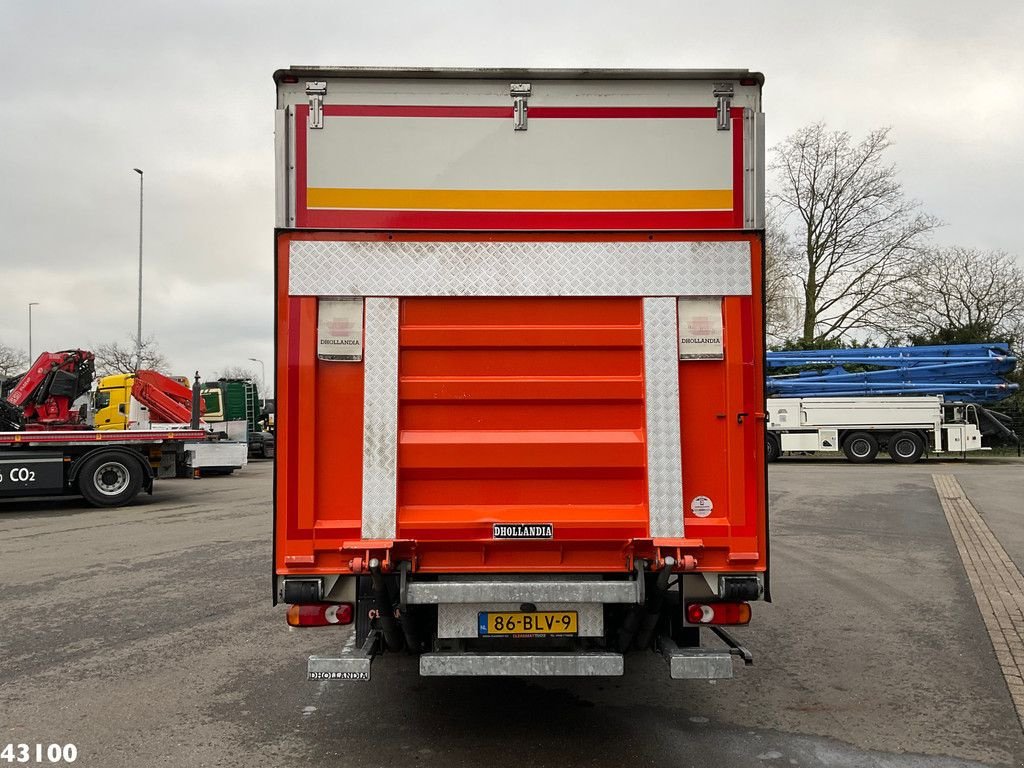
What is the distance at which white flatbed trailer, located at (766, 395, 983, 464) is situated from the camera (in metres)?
26.7

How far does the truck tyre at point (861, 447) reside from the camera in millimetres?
27000

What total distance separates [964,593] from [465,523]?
19.5 ft

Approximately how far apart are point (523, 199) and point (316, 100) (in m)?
1.15

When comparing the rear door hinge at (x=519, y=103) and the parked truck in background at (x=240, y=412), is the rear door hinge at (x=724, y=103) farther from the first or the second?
the parked truck in background at (x=240, y=412)

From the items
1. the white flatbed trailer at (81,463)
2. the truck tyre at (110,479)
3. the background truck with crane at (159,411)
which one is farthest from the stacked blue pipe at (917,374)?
the truck tyre at (110,479)

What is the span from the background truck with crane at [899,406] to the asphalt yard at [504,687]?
1834 cm

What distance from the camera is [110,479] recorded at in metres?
15.7

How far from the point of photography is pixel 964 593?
7691mm

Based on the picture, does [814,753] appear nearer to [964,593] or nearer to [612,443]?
[612,443]

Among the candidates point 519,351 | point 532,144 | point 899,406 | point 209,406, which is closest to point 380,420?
point 519,351

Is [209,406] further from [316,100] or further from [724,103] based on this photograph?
[724,103]

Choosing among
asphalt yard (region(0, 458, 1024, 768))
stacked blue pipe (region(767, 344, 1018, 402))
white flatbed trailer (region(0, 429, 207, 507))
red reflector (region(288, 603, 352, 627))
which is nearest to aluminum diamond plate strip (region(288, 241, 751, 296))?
red reflector (region(288, 603, 352, 627))

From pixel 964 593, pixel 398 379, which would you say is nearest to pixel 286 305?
pixel 398 379

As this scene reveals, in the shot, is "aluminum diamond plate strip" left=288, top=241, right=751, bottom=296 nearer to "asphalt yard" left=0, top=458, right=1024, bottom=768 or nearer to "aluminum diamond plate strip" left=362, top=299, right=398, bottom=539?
"aluminum diamond plate strip" left=362, top=299, right=398, bottom=539
